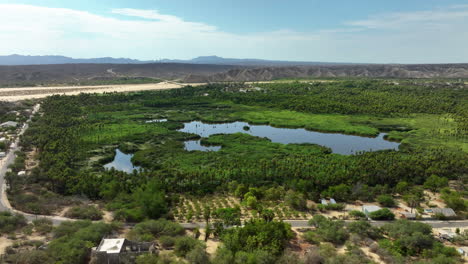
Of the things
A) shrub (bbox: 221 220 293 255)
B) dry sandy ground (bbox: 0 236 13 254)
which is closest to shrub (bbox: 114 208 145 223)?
dry sandy ground (bbox: 0 236 13 254)

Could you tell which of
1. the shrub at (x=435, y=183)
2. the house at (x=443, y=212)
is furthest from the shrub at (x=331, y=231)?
the shrub at (x=435, y=183)

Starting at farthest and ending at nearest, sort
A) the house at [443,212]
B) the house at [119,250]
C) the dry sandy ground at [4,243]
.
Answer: the house at [443,212]
the dry sandy ground at [4,243]
the house at [119,250]

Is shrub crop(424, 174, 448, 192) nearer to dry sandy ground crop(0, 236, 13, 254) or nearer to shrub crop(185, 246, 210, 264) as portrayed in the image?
shrub crop(185, 246, 210, 264)

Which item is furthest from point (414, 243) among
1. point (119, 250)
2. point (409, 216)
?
point (119, 250)

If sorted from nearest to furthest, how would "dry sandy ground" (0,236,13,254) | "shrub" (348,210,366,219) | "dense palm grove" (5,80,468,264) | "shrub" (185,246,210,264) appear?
"shrub" (185,246,210,264)
"dry sandy ground" (0,236,13,254)
"dense palm grove" (5,80,468,264)
"shrub" (348,210,366,219)

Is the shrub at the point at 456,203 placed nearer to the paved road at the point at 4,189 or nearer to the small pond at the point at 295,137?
the small pond at the point at 295,137

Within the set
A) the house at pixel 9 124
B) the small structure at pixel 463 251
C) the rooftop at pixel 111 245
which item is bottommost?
the small structure at pixel 463 251
